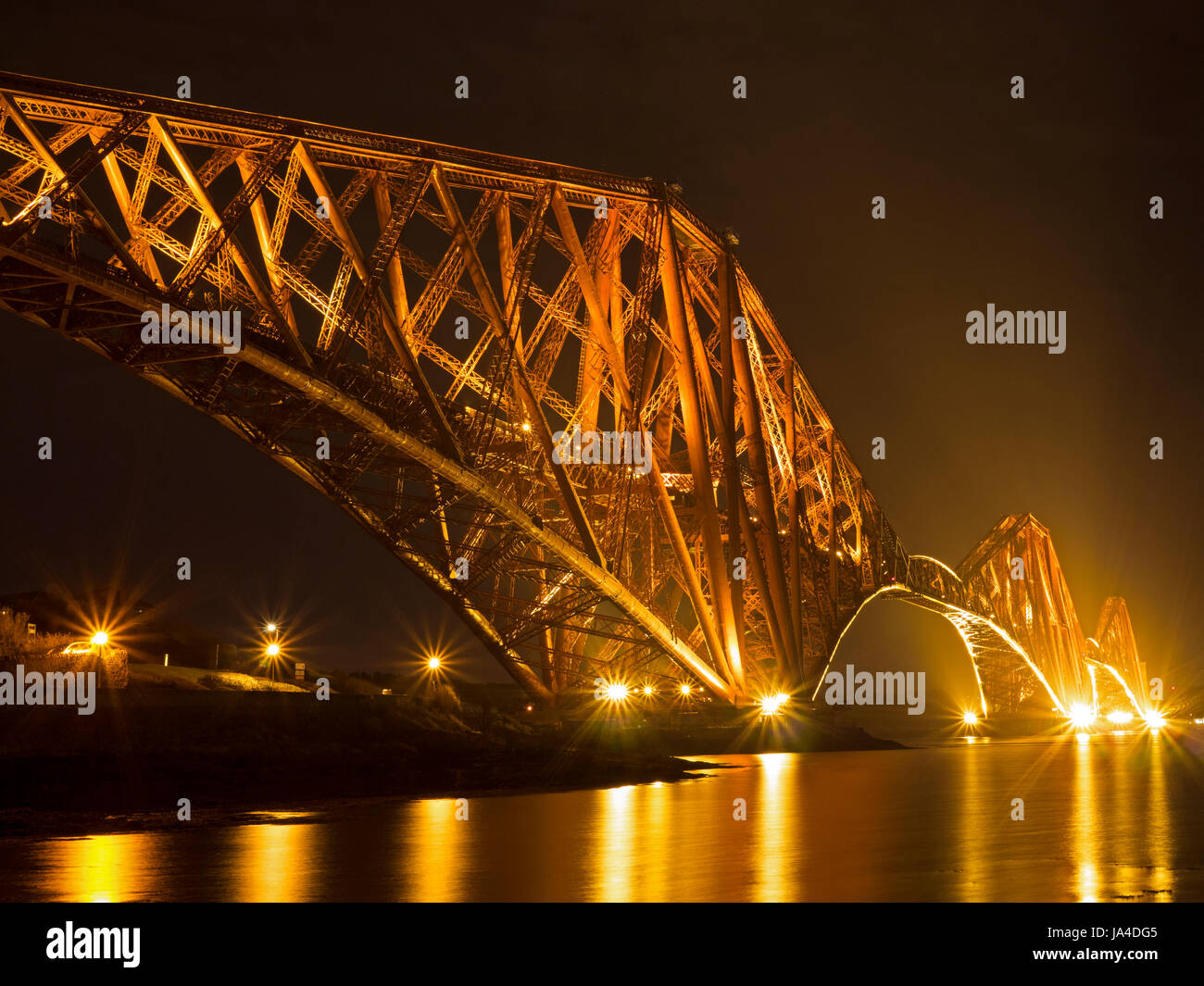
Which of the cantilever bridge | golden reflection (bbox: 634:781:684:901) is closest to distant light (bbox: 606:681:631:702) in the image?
the cantilever bridge

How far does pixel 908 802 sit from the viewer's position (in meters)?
28.5

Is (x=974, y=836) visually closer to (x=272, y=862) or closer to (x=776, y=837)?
(x=776, y=837)

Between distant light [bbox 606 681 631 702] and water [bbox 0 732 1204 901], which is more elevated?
distant light [bbox 606 681 631 702]

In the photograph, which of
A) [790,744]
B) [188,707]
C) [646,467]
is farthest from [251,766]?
[790,744]

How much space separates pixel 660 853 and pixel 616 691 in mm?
35033

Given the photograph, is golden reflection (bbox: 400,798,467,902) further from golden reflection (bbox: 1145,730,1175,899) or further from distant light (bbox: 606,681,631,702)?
distant light (bbox: 606,681,631,702)

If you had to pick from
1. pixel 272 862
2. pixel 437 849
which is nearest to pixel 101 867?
pixel 272 862

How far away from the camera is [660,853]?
1777cm

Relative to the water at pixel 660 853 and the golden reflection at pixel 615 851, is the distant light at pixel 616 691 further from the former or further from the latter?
the golden reflection at pixel 615 851

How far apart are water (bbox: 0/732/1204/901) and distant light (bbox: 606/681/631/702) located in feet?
67.5

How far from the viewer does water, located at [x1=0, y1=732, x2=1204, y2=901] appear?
13.8m

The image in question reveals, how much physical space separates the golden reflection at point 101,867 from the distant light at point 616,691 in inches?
1281
